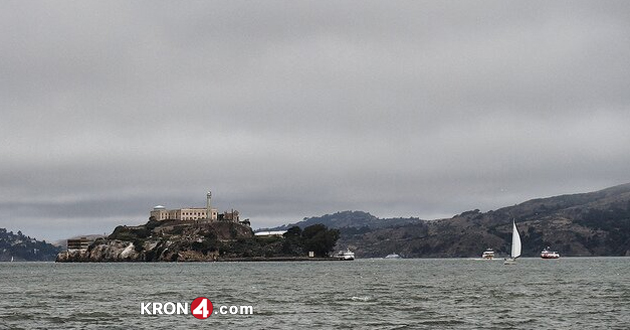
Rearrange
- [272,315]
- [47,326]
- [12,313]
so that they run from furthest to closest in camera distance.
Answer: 1. [12,313]
2. [272,315]
3. [47,326]

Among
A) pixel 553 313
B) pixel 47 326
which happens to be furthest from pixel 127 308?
pixel 553 313

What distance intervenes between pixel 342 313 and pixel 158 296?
37347 mm

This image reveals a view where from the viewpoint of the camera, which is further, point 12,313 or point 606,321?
point 12,313

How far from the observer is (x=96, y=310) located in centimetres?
8206

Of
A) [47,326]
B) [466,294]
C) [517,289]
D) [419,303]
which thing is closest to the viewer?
[47,326]

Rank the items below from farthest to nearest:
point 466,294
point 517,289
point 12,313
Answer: point 517,289, point 466,294, point 12,313

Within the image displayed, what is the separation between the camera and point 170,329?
63.0m

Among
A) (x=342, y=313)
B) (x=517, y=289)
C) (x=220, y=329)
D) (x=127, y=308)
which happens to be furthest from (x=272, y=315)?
(x=517, y=289)

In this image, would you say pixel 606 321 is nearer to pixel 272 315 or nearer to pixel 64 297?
pixel 272 315

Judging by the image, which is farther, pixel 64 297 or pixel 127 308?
pixel 64 297

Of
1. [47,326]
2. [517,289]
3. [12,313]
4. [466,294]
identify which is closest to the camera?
[47,326]

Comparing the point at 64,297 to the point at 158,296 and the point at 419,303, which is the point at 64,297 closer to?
the point at 158,296

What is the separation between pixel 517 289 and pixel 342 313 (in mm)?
46023

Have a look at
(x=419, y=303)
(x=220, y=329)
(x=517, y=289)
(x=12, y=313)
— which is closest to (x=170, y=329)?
(x=220, y=329)
